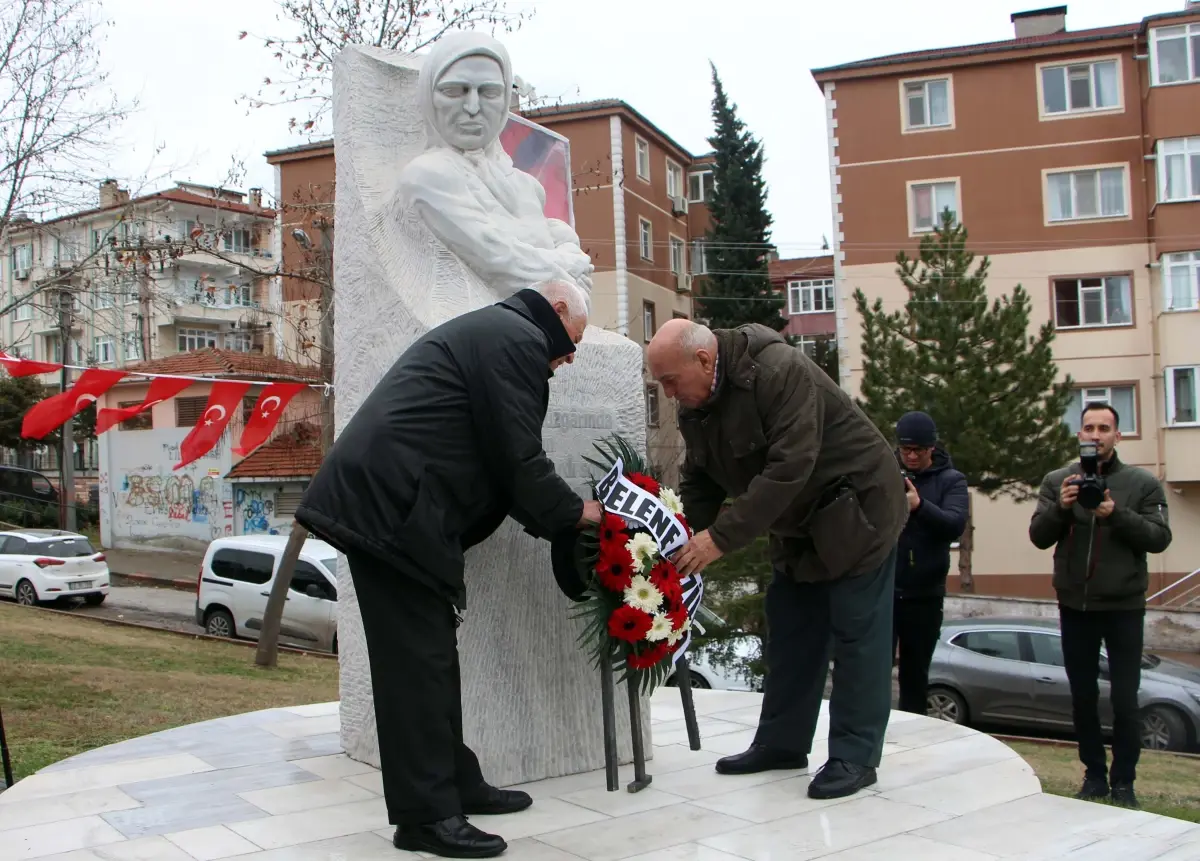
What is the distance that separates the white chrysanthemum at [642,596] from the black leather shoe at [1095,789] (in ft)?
7.55

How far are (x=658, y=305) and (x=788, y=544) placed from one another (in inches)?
1283

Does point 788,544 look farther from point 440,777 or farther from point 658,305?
point 658,305

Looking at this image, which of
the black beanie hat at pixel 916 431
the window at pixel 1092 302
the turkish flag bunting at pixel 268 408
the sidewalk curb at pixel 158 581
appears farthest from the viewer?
the sidewalk curb at pixel 158 581

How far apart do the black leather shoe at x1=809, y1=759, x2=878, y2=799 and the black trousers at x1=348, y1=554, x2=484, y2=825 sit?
1323 millimetres

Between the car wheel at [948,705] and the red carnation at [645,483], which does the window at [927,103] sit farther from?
the red carnation at [645,483]

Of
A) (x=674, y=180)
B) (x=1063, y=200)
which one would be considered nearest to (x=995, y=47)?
(x=1063, y=200)

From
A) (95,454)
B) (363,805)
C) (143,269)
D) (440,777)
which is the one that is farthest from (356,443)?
(95,454)

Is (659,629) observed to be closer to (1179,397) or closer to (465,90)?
(465,90)

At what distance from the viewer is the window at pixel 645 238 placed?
3559 cm

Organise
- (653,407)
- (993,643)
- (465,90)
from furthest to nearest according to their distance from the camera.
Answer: (653,407), (993,643), (465,90)

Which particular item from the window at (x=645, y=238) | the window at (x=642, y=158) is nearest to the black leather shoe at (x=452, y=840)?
the window at (x=645, y=238)

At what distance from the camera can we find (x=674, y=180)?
128 ft

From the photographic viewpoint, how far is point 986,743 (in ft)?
16.3

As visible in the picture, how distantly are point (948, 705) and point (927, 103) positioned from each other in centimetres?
1965
